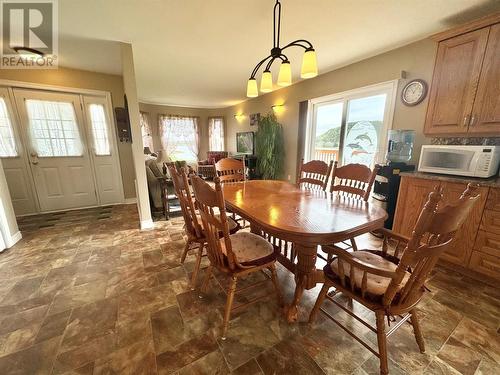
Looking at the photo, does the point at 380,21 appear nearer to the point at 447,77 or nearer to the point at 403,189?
the point at 447,77

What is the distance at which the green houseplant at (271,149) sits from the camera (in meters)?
4.74

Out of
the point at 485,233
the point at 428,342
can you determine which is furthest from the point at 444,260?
the point at 428,342

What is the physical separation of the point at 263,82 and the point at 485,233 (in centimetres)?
246

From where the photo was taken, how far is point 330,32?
7.85 ft

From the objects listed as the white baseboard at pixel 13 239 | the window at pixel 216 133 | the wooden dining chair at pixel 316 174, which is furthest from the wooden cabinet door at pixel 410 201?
the window at pixel 216 133

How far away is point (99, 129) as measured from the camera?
3902mm

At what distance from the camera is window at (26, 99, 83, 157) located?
3.46 m

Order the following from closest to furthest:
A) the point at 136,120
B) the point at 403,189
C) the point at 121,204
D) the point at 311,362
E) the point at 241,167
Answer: the point at 311,362 → the point at 403,189 → the point at 241,167 → the point at 136,120 → the point at 121,204

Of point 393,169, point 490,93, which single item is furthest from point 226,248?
point 490,93

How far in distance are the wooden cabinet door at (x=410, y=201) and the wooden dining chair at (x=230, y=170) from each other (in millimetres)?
1920

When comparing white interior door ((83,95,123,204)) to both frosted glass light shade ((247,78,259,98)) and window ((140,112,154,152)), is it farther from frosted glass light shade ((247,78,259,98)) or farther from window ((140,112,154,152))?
frosted glass light shade ((247,78,259,98))

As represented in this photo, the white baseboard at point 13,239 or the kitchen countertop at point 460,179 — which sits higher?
the kitchen countertop at point 460,179

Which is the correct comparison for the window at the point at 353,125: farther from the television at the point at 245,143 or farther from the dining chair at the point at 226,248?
the dining chair at the point at 226,248

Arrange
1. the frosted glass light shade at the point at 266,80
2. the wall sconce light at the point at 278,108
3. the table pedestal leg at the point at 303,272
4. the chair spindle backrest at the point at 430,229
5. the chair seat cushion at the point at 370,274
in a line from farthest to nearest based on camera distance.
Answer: the wall sconce light at the point at 278,108 → the frosted glass light shade at the point at 266,80 → the table pedestal leg at the point at 303,272 → the chair seat cushion at the point at 370,274 → the chair spindle backrest at the point at 430,229
